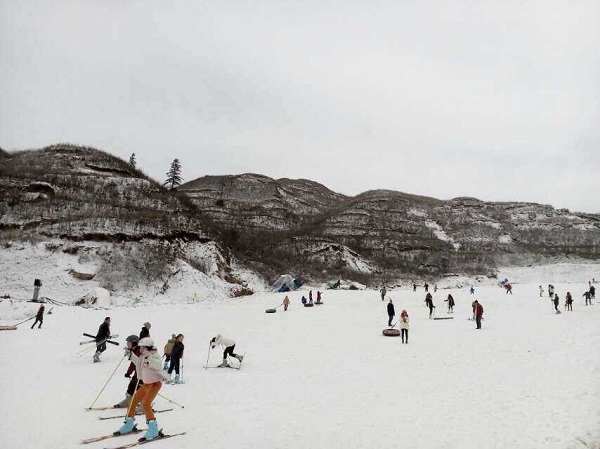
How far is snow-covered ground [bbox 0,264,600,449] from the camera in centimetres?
833

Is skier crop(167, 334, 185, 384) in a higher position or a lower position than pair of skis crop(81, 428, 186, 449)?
higher

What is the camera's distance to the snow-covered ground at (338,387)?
8328mm

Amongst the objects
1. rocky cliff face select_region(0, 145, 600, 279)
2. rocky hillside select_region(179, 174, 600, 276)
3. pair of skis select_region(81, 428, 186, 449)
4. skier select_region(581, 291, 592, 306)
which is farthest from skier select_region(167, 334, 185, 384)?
Result: rocky hillside select_region(179, 174, 600, 276)

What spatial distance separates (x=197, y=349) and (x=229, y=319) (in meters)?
9.42

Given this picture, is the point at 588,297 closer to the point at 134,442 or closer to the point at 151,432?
the point at 151,432

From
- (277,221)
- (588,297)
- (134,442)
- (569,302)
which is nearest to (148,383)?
(134,442)

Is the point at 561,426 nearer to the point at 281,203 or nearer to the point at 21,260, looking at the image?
the point at 21,260

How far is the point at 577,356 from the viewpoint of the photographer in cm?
1521

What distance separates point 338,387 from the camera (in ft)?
40.9

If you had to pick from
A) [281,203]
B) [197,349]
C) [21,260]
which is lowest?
[197,349]

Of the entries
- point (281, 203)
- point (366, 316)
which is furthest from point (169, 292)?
point (281, 203)

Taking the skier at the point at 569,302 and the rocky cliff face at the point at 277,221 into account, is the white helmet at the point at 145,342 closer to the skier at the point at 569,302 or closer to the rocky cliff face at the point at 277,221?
the skier at the point at 569,302

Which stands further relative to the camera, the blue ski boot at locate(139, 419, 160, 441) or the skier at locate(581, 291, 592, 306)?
the skier at locate(581, 291, 592, 306)

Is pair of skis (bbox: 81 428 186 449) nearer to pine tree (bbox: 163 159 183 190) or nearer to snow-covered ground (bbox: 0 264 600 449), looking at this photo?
snow-covered ground (bbox: 0 264 600 449)
